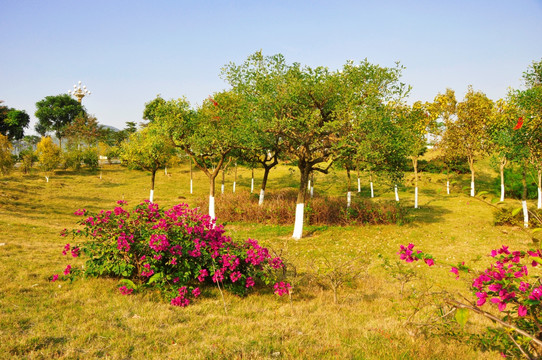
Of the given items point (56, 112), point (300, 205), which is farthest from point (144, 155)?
point (56, 112)

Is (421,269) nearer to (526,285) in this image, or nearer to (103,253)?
(526,285)

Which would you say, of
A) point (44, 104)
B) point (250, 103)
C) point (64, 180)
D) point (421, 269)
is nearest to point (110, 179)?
point (64, 180)

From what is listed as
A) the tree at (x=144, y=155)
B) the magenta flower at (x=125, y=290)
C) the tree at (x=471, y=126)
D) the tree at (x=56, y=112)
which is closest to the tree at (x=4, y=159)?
the tree at (x=144, y=155)

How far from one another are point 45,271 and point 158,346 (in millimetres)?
6028

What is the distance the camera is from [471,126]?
105ft

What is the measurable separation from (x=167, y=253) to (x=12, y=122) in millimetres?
93784

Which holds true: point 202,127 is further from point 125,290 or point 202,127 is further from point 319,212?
point 125,290

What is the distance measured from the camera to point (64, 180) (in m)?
48.1

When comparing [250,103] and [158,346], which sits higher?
[250,103]

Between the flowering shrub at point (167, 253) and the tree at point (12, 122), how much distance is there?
8944 cm

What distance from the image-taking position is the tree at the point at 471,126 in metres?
31.1

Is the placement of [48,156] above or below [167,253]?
above

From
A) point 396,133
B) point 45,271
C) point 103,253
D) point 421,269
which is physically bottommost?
point 421,269

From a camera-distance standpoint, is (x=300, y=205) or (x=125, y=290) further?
(x=300, y=205)
